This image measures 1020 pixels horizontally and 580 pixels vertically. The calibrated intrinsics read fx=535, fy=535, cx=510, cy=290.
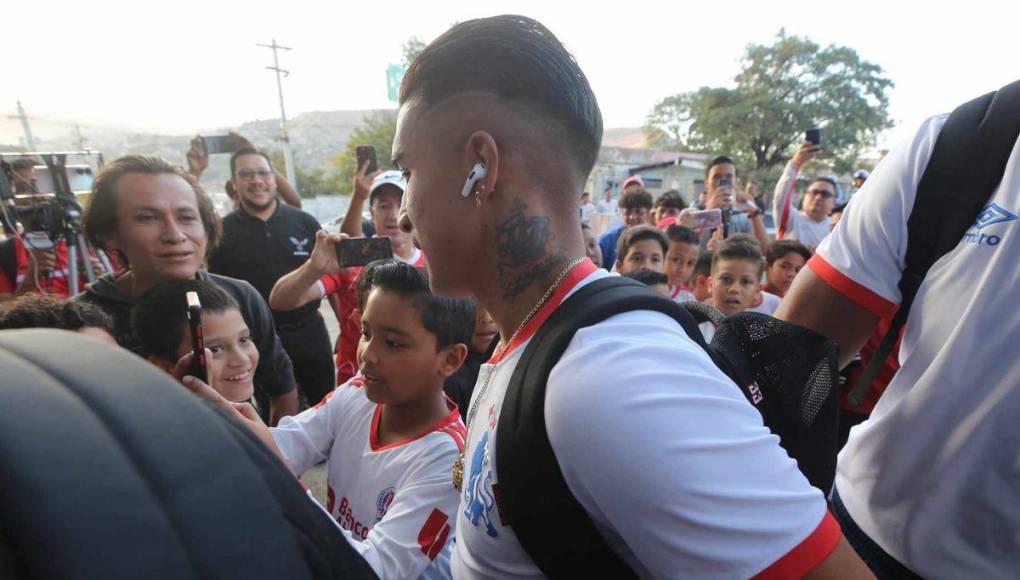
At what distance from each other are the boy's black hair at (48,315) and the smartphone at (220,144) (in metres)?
3.19

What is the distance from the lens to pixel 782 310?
1.43 m

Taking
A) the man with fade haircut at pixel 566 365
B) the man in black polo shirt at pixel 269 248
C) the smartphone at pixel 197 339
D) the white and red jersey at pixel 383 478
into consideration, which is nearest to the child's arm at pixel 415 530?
the white and red jersey at pixel 383 478

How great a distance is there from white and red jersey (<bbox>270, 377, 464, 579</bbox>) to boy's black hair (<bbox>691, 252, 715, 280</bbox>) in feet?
9.12

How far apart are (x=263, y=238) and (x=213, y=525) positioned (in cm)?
370

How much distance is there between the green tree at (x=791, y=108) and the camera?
33781 millimetres

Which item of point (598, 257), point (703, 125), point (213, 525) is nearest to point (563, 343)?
point (213, 525)

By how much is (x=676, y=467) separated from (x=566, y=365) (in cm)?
20

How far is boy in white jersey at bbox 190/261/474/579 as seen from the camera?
1412 mm

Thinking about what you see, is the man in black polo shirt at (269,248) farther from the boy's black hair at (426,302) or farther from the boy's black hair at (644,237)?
the boy's black hair at (644,237)

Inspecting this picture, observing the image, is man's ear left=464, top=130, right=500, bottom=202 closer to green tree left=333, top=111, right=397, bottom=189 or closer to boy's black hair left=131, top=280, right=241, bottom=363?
boy's black hair left=131, top=280, right=241, bottom=363

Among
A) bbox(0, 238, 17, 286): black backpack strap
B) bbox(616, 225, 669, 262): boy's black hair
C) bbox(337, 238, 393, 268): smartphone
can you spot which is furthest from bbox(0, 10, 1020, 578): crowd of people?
bbox(616, 225, 669, 262): boy's black hair

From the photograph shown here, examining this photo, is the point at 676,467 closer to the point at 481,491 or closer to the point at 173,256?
the point at 481,491

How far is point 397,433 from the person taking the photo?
173 centimetres

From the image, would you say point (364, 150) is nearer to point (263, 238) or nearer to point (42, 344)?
point (263, 238)
